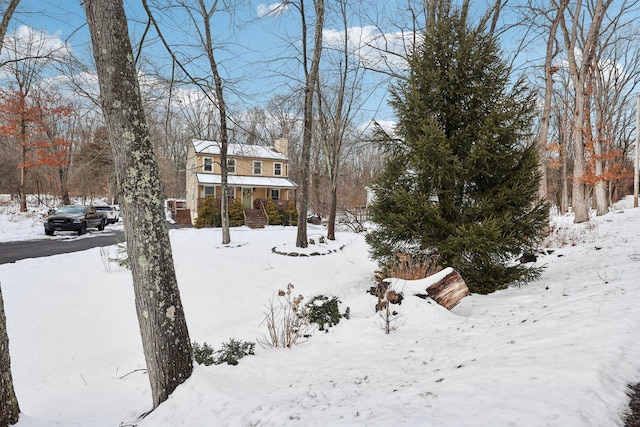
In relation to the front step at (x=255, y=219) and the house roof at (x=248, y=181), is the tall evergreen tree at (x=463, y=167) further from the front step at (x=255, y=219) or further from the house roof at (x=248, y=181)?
the house roof at (x=248, y=181)

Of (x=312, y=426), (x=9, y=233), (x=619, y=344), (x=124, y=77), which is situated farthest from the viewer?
(x=9, y=233)

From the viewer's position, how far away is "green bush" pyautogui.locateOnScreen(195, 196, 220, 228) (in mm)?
20109

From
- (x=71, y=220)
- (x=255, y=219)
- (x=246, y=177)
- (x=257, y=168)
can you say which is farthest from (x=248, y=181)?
(x=71, y=220)

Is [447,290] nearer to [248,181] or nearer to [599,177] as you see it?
[599,177]

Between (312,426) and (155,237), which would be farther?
(155,237)

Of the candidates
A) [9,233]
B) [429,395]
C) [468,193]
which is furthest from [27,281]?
[9,233]

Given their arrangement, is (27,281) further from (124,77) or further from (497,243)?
(497,243)

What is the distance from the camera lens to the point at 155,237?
2750 mm

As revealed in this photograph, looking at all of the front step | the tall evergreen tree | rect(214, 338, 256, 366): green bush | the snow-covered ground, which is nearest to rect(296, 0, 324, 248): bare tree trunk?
the snow-covered ground

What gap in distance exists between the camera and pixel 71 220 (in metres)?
15.3

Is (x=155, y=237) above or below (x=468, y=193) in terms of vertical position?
below

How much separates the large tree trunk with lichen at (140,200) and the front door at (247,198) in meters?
22.6

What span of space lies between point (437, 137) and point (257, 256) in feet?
22.9

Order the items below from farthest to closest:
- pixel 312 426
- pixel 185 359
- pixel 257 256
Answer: pixel 257 256
pixel 185 359
pixel 312 426
